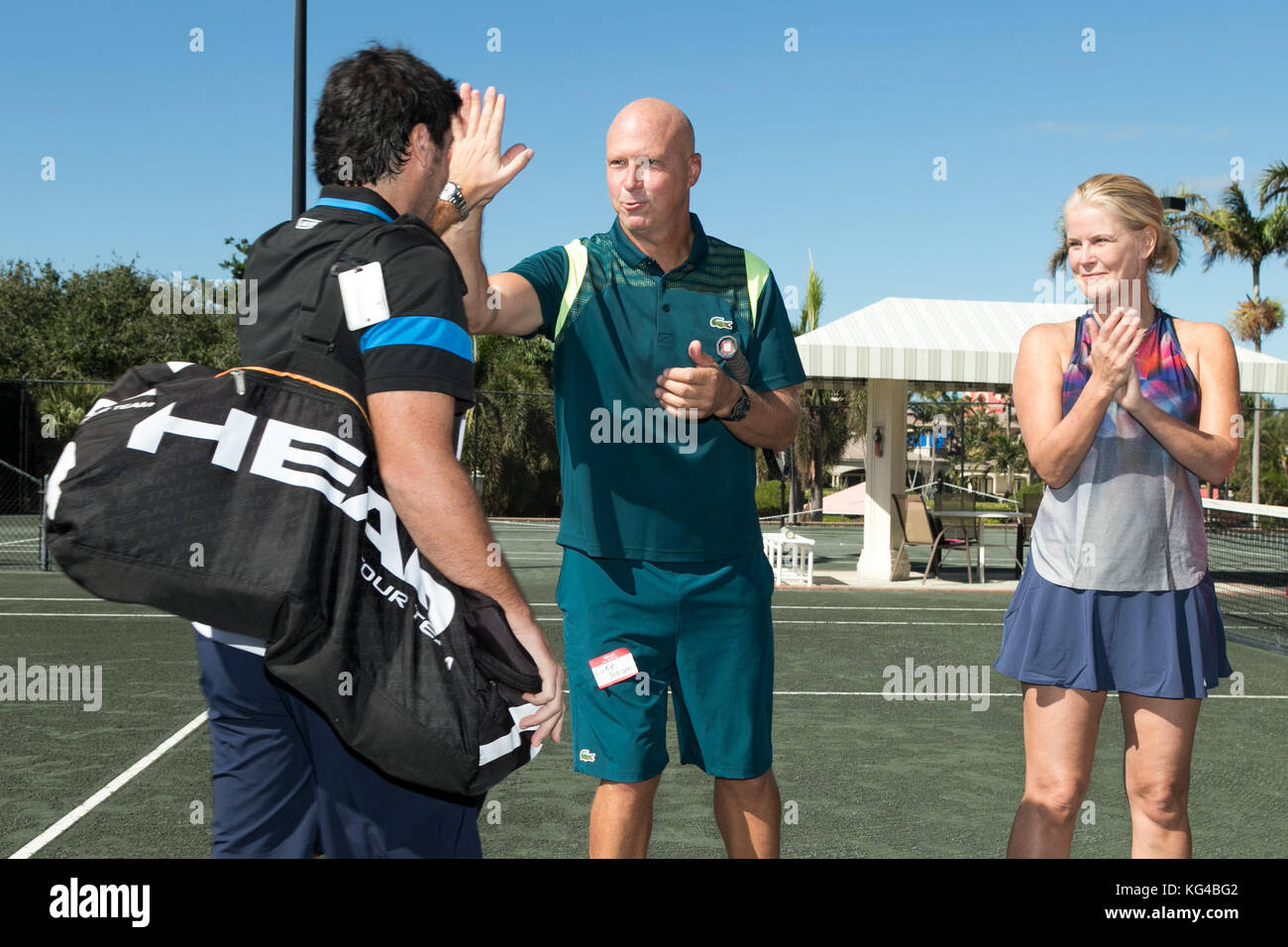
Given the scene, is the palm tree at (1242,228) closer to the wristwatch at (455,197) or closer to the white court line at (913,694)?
the white court line at (913,694)

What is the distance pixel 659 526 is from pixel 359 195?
1.27 metres

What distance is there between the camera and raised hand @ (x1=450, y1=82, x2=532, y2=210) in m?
2.75

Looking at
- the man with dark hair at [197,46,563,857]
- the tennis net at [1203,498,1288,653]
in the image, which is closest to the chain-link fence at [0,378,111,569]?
the tennis net at [1203,498,1288,653]

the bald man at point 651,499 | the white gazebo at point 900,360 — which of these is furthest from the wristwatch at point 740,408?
the white gazebo at point 900,360

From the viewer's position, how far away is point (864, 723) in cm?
740

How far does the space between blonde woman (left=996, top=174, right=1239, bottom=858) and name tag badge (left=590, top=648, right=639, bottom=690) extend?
109cm

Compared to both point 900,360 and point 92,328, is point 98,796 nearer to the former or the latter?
point 900,360

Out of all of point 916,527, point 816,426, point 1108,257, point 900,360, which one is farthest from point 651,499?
point 816,426

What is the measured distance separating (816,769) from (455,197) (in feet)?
14.4

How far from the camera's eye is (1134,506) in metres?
3.19

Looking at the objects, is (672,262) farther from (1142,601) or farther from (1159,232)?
(1142,601)

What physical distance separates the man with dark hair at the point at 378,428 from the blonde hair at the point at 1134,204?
1872 mm
